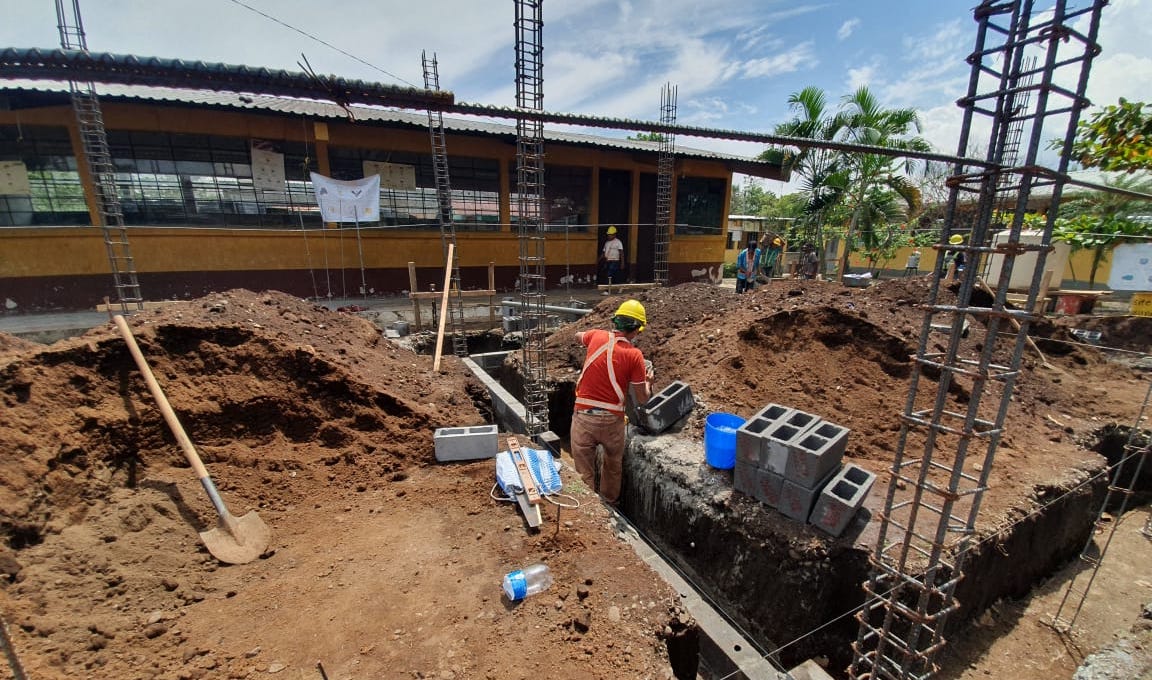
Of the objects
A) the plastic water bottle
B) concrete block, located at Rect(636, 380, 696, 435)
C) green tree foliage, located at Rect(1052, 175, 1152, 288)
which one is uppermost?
green tree foliage, located at Rect(1052, 175, 1152, 288)

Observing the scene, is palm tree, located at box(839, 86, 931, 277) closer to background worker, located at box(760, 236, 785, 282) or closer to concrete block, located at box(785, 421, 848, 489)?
background worker, located at box(760, 236, 785, 282)

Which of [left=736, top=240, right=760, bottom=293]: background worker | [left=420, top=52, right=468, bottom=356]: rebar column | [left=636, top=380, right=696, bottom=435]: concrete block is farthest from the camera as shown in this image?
[left=736, top=240, right=760, bottom=293]: background worker

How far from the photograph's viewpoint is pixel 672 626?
2.49m

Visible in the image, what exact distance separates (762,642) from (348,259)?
446 inches

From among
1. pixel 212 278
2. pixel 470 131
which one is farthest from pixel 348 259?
pixel 470 131

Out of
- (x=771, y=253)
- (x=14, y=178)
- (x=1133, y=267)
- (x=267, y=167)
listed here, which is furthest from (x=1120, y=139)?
(x=14, y=178)

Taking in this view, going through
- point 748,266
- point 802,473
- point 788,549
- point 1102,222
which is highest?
point 1102,222

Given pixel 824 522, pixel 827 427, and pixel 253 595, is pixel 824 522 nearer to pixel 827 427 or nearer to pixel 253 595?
pixel 827 427

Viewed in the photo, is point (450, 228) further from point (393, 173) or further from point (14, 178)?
point (14, 178)

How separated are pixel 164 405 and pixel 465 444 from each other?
2166mm

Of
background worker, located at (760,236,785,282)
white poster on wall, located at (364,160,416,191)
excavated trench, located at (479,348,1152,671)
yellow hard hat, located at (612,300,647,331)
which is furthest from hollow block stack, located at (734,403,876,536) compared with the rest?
white poster on wall, located at (364,160,416,191)

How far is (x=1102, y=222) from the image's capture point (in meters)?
10.2

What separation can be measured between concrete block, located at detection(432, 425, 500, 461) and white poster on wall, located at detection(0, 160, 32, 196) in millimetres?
11240

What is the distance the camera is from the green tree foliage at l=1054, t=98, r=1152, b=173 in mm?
5754
